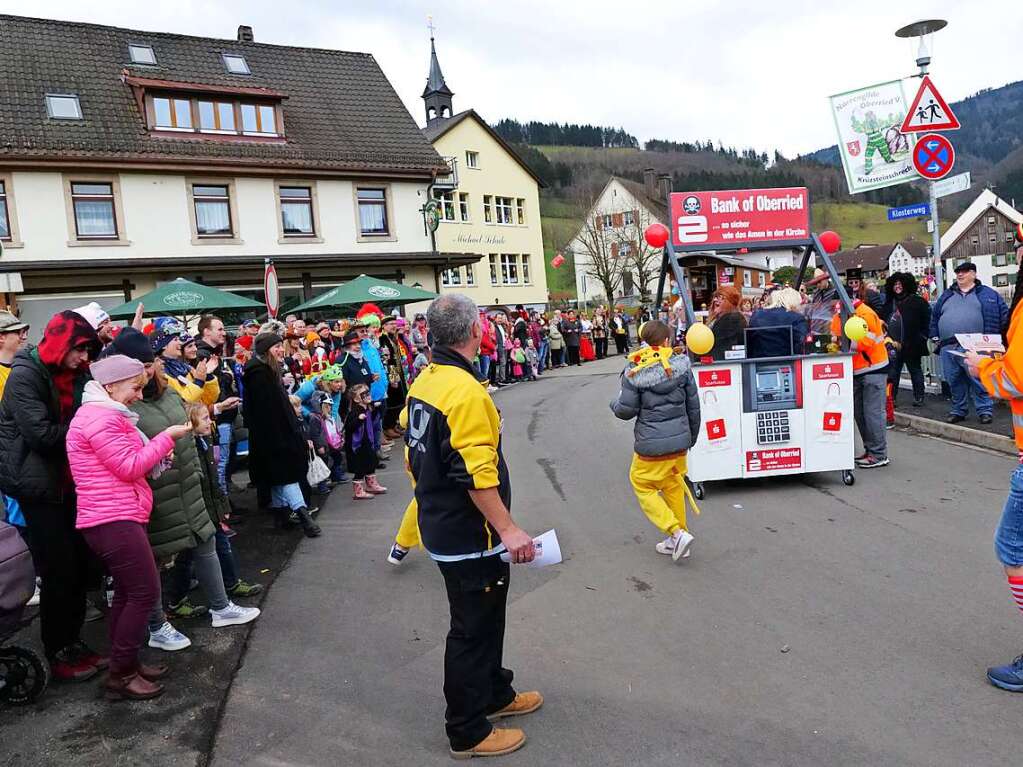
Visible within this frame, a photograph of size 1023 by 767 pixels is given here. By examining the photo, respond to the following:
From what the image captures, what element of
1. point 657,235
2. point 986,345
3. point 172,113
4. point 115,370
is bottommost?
point 986,345

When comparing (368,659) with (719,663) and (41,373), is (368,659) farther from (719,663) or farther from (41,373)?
(41,373)

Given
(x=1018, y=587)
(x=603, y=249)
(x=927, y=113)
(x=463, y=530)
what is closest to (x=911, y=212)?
(x=927, y=113)

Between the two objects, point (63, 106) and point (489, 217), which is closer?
point (63, 106)

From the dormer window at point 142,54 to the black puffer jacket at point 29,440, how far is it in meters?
25.9

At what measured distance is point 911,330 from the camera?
1130cm

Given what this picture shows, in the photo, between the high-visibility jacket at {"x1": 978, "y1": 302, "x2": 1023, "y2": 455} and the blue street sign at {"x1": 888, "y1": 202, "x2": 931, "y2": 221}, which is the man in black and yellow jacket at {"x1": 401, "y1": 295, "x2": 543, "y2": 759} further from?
the blue street sign at {"x1": 888, "y1": 202, "x2": 931, "y2": 221}

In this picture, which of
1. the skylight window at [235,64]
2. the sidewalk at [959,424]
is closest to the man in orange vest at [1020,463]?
the sidewalk at [959,424]

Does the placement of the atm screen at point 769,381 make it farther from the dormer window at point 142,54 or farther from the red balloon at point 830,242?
the dormer window at point 142,54

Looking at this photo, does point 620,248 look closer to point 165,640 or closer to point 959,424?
point 959,424

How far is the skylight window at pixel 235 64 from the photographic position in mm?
27219

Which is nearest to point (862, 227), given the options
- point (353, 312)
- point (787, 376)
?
point (353, 312)

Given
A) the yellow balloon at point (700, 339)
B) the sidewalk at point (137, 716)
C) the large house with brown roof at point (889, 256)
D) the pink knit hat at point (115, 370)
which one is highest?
the large house with brown roof at point (889, 256)

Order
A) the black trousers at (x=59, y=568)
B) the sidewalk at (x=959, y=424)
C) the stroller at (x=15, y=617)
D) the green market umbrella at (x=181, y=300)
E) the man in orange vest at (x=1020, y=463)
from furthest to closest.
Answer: the green market umbrella at (x=181, y=300) → the sidewalk at (x=959, y=424) → the black trousers at (x=59, y=568) → the stroller at (x=15, y=617) → the man in orange vest at (x=1020, y=463)

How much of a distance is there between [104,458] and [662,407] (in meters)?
3.73
